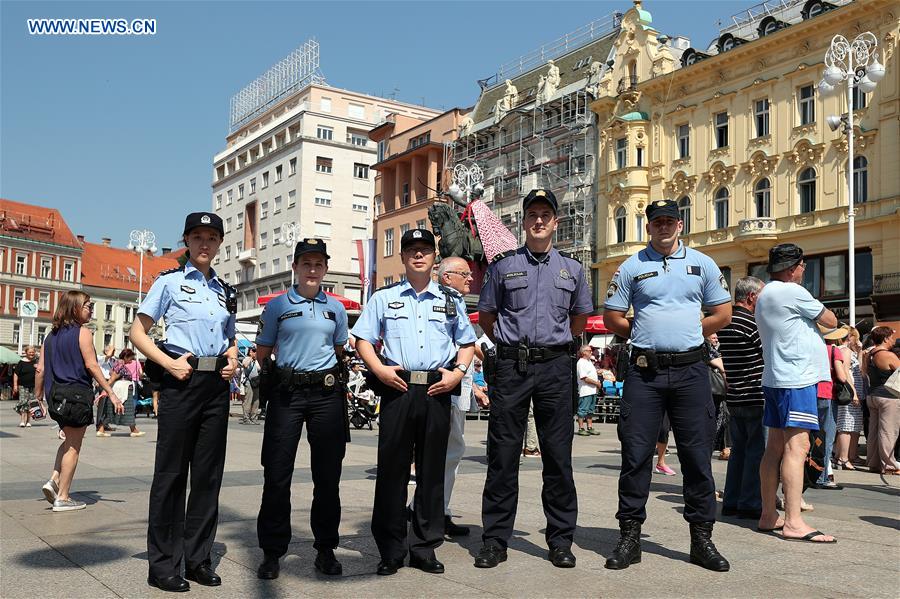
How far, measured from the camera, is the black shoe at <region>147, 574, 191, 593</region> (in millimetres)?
4441

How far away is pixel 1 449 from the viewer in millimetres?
12922

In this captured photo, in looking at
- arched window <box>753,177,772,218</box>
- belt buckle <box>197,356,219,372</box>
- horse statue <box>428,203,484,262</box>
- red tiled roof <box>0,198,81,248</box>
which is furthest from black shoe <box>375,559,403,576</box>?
red tiled roof <box>0,198,81,248</box>

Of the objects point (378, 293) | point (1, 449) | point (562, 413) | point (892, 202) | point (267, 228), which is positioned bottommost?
point (1, 449)

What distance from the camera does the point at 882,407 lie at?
34.3 feet

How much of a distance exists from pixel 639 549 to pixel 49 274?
9575 centimetres

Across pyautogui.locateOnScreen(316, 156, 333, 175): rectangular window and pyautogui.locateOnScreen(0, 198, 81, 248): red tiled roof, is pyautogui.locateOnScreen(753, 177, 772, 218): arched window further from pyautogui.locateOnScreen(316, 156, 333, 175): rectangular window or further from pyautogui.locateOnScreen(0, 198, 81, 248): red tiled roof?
pyautogui.locateOnScreen(0, 198, 81, 248): red tiled roof

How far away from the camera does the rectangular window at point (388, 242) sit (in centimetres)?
6456

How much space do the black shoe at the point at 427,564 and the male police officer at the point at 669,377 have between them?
1065 mm

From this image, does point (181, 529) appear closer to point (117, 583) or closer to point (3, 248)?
point (117, 583)

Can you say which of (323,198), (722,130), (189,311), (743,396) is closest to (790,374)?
(743,396)

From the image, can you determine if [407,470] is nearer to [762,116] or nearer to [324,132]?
[762,116]

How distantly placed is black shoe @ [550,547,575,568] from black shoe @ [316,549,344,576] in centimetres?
119

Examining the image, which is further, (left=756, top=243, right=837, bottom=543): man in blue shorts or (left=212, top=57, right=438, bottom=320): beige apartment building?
(left=212, top=57, right=438, bottom=320): beige apartment building

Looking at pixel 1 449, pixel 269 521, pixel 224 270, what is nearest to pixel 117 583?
pixel 269 521
